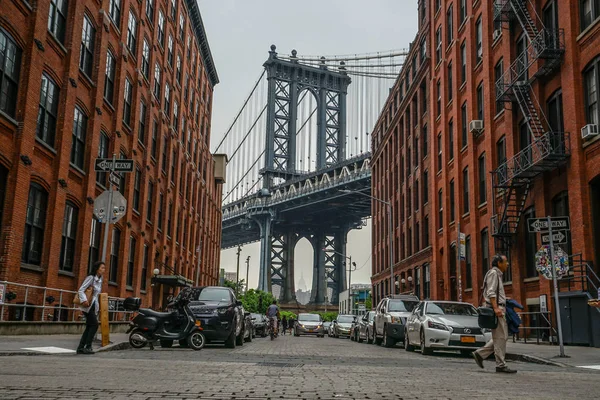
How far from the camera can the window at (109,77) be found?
27192mm

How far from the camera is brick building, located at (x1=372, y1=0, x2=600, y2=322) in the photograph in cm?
2075

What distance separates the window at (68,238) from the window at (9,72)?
206 inches

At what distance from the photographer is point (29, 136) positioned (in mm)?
18922

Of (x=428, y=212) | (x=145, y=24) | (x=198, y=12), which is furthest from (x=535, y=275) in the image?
(x=198, y=12)

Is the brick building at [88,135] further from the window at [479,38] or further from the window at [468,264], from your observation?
the window at [479,38]

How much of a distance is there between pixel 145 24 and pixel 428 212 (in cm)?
2049

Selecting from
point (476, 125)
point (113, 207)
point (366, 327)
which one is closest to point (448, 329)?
point (113, 207)

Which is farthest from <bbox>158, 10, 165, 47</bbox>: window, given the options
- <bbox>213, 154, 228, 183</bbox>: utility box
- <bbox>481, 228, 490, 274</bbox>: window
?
<bbox>213, 154, 228, 183</bbox>: utility box

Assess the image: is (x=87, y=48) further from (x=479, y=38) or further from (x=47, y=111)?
(x=479, y=38)

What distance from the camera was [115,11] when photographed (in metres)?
28.5

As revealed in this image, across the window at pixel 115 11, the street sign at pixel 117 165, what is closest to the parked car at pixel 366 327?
the street sign at pixel 117 165

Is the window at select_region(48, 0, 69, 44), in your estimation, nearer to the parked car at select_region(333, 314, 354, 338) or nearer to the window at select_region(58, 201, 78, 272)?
the window at select_region(58, 201, 78, 272)

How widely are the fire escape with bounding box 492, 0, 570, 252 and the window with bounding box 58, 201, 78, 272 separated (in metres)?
15.9

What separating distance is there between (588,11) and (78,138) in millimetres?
17897
